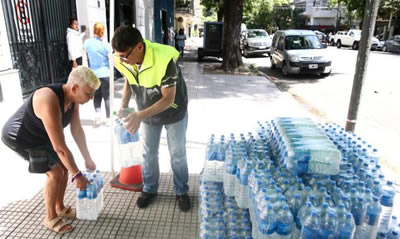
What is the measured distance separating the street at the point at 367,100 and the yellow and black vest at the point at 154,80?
131 inches

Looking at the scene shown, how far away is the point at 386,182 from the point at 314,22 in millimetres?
66376

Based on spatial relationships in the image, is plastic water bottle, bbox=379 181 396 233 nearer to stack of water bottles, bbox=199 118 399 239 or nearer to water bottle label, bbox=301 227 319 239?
stack of water bottles, bbox=199 118 399 239

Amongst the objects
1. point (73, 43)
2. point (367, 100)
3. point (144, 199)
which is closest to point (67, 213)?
point (144, 199)

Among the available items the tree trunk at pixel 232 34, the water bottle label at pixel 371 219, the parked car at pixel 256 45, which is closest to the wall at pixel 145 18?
the tree trunk at pixel 232 34

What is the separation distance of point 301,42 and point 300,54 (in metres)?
1.17

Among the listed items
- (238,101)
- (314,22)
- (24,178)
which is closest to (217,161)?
(24,178)

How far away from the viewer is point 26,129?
250 cm

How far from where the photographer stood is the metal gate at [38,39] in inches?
265

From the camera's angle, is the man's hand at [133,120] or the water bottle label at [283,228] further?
the man's hand at [133,120]

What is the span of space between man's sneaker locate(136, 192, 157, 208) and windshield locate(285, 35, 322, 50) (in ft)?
36.8

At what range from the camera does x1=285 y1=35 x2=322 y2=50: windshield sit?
42.0ft

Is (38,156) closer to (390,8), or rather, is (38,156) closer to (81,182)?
(81,182)

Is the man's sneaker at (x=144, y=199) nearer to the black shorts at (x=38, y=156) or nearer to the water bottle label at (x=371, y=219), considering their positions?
the black shorts at (x=38, y=156)

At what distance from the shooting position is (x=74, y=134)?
2852 mm
